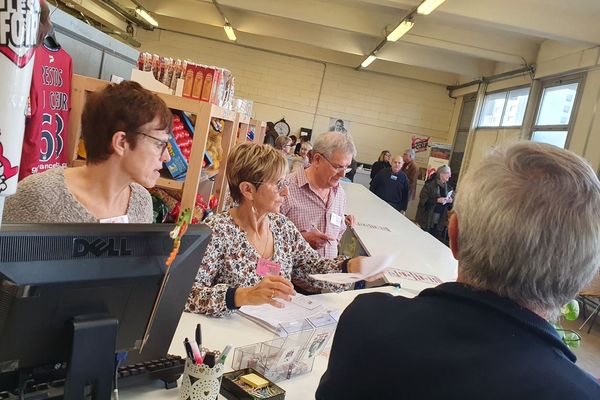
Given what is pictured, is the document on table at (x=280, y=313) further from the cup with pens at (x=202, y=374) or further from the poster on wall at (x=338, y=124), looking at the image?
the poster on wall at (x=338, y=124)

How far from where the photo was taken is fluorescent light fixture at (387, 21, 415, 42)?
7.52 meters

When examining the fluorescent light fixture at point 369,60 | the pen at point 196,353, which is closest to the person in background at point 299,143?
the fluorescent light fixture at point 369,60

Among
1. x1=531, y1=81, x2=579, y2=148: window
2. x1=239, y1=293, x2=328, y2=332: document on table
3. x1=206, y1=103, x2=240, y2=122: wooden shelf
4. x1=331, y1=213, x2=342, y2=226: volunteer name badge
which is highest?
x1=531, y1=81, x2=579, y2=148: window

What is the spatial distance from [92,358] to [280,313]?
1.07 meters

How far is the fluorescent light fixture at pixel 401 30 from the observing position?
24.7 ft

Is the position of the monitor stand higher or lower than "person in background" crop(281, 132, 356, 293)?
lower

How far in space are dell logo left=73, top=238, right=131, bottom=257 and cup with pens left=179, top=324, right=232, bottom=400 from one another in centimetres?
34

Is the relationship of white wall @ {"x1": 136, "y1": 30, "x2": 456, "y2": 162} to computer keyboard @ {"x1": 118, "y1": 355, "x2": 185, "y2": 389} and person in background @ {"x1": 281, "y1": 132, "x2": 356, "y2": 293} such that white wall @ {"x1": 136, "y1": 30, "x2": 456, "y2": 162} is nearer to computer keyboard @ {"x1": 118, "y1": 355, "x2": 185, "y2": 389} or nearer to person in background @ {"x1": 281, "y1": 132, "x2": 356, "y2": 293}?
person in background @ {"x1": 281, "y1": 132, "x2": 356, "y2": 293}

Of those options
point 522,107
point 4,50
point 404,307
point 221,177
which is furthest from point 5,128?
point 522,107

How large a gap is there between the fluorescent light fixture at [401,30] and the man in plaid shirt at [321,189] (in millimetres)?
5105

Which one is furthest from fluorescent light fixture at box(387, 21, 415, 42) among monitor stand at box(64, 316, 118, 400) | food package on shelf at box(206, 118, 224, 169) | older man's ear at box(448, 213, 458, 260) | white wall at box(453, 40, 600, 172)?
monitor stand at box(64, 316, 118, 400)

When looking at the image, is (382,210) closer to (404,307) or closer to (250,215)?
(250,215)

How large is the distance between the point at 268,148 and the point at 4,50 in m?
1.62

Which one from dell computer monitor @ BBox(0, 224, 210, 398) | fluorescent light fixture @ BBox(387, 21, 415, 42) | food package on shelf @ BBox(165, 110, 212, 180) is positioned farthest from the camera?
fluorescent light fixture @ BBox(387, 21, 415, 42)
